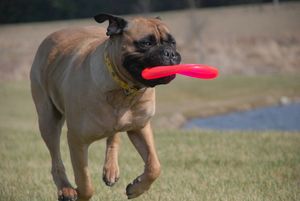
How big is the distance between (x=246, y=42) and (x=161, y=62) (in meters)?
35.2

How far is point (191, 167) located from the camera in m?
9.47

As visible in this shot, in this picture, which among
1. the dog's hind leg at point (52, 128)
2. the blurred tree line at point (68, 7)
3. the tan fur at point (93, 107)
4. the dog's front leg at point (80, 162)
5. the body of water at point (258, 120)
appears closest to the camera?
the tan fur at point (93, 107)

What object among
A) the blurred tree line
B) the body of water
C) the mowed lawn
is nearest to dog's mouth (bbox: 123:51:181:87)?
the mowed lawn

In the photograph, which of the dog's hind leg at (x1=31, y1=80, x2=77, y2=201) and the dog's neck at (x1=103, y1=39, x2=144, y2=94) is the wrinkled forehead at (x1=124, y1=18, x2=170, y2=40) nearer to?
the dog's neck at (x1=103, y1=39, x2=144, y2=94)

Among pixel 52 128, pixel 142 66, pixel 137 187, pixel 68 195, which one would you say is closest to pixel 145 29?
pixel 142 66

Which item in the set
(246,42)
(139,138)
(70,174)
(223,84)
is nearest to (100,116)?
(139,138)

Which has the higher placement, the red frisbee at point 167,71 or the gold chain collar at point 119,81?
the red frisbee at point 167,71

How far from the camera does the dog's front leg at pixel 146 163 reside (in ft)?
22.7

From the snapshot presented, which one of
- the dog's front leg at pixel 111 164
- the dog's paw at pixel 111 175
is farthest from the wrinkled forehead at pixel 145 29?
the dog's paw at pixel 111 175

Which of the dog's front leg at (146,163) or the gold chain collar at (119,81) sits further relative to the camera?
the dog's front leg at (146,163)

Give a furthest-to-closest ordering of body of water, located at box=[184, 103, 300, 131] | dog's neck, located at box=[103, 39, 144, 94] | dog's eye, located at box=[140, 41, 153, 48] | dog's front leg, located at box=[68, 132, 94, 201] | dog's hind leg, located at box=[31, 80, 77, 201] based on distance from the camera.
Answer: body of water, located at box=[184, 103, 300, 131]
dog's hind leg, located at box=[31, 80, 77, 201]
dog's front leg, located at box=[68, 132, 94, 201]
dog's neck, located at box=[103, 39, 144, 94]
dog's eye, located at box=[140, 41, 153, 48]

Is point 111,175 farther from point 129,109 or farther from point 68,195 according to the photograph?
point 129,109

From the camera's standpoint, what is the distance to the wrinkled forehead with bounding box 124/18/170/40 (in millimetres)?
6043

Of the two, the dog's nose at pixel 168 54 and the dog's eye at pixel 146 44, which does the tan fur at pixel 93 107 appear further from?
the dog's nose at pixel 168 54
